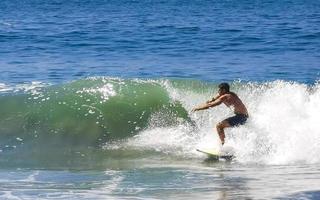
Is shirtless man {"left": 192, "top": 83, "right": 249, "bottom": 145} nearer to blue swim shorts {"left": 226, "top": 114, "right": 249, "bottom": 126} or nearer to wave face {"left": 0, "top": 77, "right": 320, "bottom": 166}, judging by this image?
blue swim shorts {"left": 226, "top": 114, "right": 249, "bottom": 126}

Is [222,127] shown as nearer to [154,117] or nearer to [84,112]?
[154,117]

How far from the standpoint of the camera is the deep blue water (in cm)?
2417

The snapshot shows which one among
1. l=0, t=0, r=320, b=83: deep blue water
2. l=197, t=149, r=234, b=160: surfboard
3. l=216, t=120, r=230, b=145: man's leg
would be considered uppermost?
l=0, t=0, r=320, b=83: deep blue water

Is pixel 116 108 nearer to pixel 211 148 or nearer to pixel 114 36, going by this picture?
pixel 211 148

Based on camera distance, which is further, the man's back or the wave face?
the wave face

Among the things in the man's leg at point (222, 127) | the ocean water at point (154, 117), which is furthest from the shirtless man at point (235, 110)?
the ocean water at point (154, 117)

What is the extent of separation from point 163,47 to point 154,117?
535 inches

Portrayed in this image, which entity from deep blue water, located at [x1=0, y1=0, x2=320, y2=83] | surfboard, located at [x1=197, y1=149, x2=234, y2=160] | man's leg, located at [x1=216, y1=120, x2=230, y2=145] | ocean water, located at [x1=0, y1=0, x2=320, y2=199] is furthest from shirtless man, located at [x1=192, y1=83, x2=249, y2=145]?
deep blue water, located at [x1=0, y1=0, x2=320, y2=83]

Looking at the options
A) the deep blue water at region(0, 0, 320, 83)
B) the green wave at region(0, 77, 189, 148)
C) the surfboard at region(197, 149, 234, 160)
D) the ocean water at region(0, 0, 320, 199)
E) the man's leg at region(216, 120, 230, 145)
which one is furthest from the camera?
the deep blue water at region(0, 0, 320, 83)

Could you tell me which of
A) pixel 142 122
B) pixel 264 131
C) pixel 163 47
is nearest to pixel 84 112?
pixel 142 122

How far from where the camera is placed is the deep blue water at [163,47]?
952 inches

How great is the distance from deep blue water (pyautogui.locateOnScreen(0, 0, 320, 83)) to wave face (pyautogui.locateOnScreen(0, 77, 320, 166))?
4040 mm

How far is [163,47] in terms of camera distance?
30516mm

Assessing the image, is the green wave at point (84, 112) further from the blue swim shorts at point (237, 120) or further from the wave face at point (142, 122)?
the blue swim shorts at point (237, 120)
